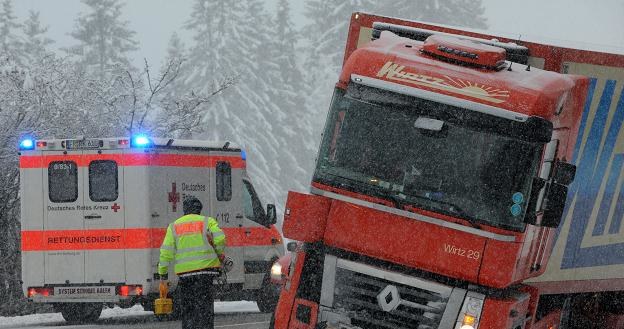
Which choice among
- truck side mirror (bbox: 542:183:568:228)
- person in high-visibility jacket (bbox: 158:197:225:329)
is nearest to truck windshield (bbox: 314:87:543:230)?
truck side mirror (bbox: 542:183:568:228)

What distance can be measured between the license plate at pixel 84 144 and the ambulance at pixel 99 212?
0.6 inches

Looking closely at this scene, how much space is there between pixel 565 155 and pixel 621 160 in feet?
6.01

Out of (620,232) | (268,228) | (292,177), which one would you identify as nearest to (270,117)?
(292,177)

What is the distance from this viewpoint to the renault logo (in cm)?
988

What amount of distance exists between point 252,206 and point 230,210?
0.74m

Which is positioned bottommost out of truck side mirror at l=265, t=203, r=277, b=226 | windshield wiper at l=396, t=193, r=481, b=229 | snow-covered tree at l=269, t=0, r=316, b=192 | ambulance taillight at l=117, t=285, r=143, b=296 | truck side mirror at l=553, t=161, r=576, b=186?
snow-covered tree at l=269, t=0, r=316, b=192

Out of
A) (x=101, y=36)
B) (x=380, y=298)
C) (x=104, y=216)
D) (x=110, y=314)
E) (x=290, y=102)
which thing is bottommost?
(x=290, y=102)

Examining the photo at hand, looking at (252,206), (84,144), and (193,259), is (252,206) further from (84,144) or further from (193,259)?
(193,259)

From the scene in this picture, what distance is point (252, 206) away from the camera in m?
18.2

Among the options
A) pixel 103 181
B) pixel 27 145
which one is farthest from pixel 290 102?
pixel 103 181

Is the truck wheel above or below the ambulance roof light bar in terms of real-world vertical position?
below

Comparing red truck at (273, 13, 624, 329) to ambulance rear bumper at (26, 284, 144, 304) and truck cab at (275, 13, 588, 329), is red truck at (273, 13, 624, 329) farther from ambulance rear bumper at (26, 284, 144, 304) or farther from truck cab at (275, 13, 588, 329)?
ambulance rear bumper at (26, 284, 144, 304)

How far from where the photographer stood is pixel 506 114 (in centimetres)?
967

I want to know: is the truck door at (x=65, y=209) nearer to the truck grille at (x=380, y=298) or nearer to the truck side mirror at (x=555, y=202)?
the truck grille at (x=380, y=298)
